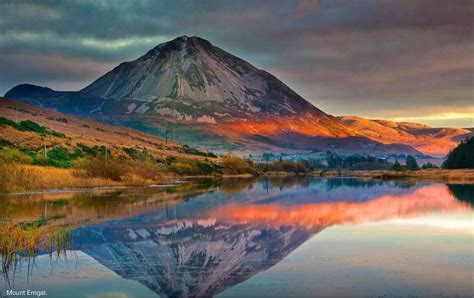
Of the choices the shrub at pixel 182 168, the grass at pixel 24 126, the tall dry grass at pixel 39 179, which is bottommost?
the tall dry grass at pixel 39 179

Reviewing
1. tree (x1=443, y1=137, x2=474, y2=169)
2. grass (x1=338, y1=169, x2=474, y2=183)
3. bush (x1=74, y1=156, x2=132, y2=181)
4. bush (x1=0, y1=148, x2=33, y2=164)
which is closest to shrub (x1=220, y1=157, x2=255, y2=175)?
grass (x1=338, y1=169, x2=474, y2=183)

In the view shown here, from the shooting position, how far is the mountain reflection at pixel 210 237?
52.4ft

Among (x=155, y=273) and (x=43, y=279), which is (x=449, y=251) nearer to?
(x=155, y=273)

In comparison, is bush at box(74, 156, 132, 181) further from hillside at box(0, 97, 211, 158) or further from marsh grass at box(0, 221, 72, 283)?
marsh grass at box(0, 221, 72, 283)

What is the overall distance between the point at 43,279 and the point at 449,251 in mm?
12896

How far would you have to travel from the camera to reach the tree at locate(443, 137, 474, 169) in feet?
313

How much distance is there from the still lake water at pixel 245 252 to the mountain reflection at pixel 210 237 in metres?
0.04

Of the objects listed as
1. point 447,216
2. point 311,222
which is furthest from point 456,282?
point 447,216

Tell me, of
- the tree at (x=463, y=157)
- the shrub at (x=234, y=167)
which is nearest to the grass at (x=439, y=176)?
the tree at (x=463, y=157)

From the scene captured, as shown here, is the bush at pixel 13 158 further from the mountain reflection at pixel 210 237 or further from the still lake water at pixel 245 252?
the mountain reflection at pixel 210 237

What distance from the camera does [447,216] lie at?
32.2 m

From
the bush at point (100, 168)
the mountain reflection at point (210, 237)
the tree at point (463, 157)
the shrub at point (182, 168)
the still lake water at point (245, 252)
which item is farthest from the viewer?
the tree at point (463, 157)

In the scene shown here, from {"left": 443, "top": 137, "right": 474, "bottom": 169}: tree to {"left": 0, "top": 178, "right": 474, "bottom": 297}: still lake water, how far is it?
64234mm

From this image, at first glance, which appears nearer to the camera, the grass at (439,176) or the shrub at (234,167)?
the grass at (439,176)
